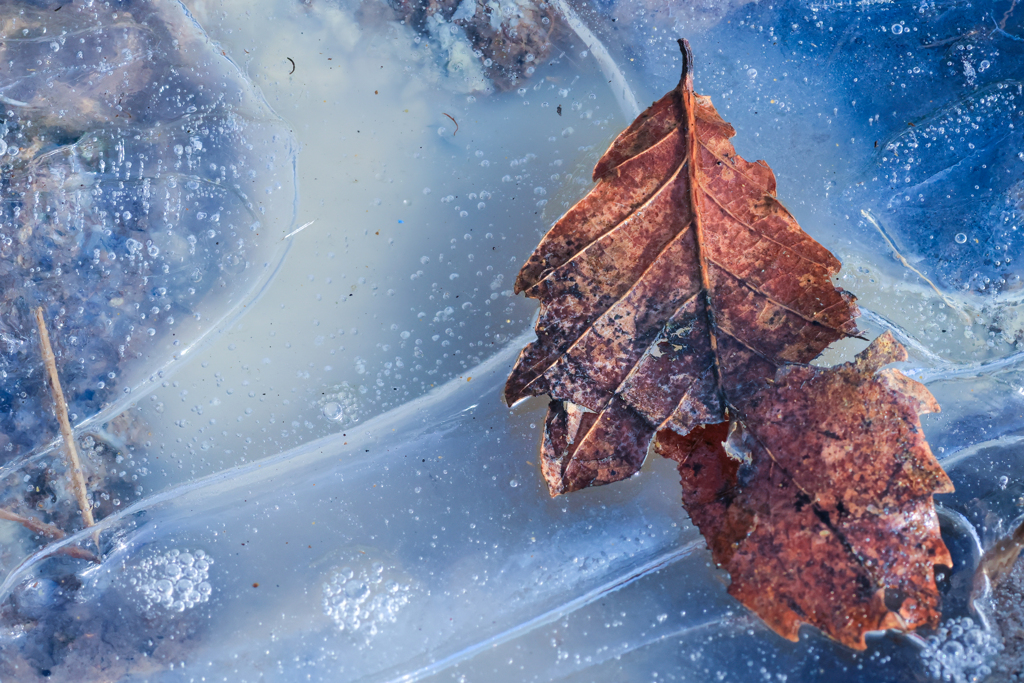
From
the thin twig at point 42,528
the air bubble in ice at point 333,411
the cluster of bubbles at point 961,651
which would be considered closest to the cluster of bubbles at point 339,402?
the air bubble in ice at point 333,411

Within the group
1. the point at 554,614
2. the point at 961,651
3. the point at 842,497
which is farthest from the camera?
the point at 554,614

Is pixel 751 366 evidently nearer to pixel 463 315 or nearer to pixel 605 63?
pixel 463 315

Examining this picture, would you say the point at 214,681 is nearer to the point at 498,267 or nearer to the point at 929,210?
the point at 498,267

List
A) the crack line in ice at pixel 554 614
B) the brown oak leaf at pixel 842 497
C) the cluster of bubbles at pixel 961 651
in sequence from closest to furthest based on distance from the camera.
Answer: the brown oak leaf at pixel 842 497
the cluster of bubbles at pixel 961 651
the crack line in ice at pixel 554 614

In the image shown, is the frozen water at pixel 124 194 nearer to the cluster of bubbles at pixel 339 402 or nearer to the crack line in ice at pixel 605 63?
the cluster of bubbles at pixel 339 402

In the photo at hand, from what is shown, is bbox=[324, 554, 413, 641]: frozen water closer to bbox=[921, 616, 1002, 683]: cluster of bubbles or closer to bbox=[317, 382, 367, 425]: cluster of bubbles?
bbox=[317, 382, 367, 425]: cluster of bubbles

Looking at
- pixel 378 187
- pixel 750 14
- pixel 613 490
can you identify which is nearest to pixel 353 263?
pixel 378 187

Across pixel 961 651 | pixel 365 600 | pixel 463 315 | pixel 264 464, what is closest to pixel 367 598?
pixel 365 600
